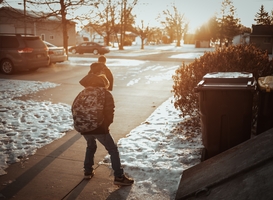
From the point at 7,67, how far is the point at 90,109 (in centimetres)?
1318

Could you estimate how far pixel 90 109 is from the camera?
3816mm

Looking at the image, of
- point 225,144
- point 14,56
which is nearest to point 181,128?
point 225,144

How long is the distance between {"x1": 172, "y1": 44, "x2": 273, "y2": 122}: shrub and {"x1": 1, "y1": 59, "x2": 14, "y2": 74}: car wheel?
1120 centimetres

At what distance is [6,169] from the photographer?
4.51m

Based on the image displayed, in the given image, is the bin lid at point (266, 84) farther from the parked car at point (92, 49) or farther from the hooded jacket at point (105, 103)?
the parked car at point (92, 49)

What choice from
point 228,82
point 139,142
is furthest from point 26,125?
point 228,82

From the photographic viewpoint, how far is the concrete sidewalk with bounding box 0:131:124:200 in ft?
12.6

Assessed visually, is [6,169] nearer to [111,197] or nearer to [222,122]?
[111,197]

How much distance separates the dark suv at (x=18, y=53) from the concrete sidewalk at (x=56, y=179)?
11058 millimetres

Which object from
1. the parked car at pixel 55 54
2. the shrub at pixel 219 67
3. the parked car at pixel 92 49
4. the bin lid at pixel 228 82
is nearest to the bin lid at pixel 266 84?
the bin lid at pixel 228 82

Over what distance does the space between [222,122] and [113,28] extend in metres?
47.8

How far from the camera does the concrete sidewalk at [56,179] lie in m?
3.84

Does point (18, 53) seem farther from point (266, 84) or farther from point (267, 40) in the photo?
point (267, 40)

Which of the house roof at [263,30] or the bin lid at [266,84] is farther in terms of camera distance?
the house roof at [263,30]
